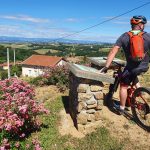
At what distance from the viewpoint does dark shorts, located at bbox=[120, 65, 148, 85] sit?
596 cm

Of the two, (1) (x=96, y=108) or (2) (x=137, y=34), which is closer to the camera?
(2) (x=137, y=34)

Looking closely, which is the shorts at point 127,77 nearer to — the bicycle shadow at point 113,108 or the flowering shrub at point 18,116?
the bicycle shadow at point 113,108

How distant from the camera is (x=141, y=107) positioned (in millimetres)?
6164

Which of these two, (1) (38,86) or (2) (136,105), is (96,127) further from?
(1) (38,86)

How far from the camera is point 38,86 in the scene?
411 inches

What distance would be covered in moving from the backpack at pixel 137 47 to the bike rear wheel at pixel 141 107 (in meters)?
0.66

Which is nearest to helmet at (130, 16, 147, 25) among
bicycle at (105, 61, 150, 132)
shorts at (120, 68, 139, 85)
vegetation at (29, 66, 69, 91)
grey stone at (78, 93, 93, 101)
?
shorts at (120, 68, 139, 85)

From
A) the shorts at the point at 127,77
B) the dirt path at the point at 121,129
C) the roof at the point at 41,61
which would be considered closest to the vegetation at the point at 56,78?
the dirt path at the point at 121,129

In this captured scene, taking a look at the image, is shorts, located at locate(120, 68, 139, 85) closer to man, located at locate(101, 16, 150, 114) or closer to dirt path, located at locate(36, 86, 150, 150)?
man, located at locate(101, 16, 150, 114)

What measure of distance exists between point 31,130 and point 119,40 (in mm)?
2770

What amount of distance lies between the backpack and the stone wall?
1.01m

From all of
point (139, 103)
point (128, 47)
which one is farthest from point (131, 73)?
point (139, 103)

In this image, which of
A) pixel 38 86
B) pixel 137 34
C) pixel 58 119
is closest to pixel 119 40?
pixel 137 34

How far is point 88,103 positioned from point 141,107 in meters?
1.13
